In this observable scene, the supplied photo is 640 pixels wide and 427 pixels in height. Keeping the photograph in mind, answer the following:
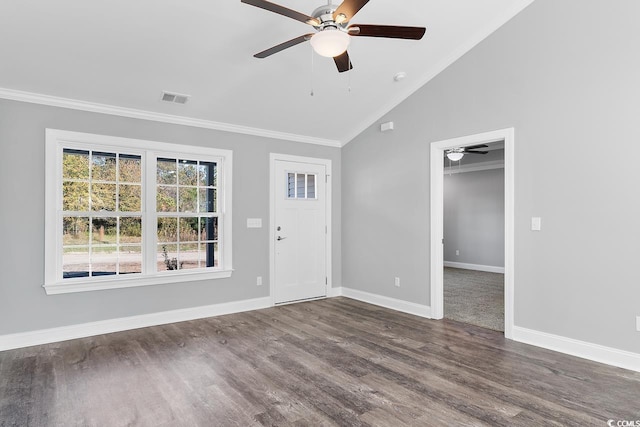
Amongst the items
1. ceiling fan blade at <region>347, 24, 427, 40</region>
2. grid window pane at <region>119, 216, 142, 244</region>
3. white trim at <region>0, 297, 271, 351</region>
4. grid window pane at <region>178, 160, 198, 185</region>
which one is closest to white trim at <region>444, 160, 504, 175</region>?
white trim at <region>0, 297, 271, 351</region>

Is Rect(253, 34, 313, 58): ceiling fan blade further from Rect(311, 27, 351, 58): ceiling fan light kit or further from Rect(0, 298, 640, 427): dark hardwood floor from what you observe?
Rect(0, 298, 640, 427): dark hardwood floor

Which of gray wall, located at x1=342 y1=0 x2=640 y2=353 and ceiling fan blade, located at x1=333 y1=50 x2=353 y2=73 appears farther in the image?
gray wall, located at x1=342 y1=0 x2=640 y2=353

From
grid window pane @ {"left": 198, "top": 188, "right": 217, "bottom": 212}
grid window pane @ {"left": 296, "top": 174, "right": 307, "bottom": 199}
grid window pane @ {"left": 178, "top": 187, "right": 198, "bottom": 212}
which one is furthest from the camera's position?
grid window pane @ {"left": 296, "top": 174, "right": 307, "bottom": 199}

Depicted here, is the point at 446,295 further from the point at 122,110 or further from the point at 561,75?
the point at 122,110

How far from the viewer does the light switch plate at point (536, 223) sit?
3658 mm

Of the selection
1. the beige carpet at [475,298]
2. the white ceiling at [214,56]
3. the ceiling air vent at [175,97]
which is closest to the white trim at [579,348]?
the beige carpet at [475,298]

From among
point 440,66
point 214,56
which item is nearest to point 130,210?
point 214,56

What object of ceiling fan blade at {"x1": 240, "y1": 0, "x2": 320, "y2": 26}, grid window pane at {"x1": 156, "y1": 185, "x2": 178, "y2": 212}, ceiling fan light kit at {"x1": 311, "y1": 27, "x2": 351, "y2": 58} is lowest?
grid window pane at {"x1": 156, "y1": 185, "x2": 178, "y2": 212}

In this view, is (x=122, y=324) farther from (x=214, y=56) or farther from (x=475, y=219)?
(x=475, y=219)

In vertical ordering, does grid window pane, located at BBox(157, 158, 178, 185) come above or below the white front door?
above

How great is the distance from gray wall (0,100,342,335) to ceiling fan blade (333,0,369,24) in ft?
9.44

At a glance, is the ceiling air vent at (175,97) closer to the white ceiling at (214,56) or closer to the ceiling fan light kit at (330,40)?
the white ceiling at (214,56)

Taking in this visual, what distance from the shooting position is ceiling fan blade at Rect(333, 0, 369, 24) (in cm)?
228

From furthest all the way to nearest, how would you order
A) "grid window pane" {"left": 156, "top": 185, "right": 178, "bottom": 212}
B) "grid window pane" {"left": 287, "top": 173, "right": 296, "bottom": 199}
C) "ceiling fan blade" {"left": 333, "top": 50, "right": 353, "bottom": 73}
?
1. "grid window pane" {"left": 287, "top": 173, "right": 296, "bottom": 199}
2. "grid window pane" {"left": 156, "top": 185, "right": 178, "bottom": 212}
3. "ceiling fan blade" {"left": 333, "top": 50, "right": 353, "bottom": 73}
